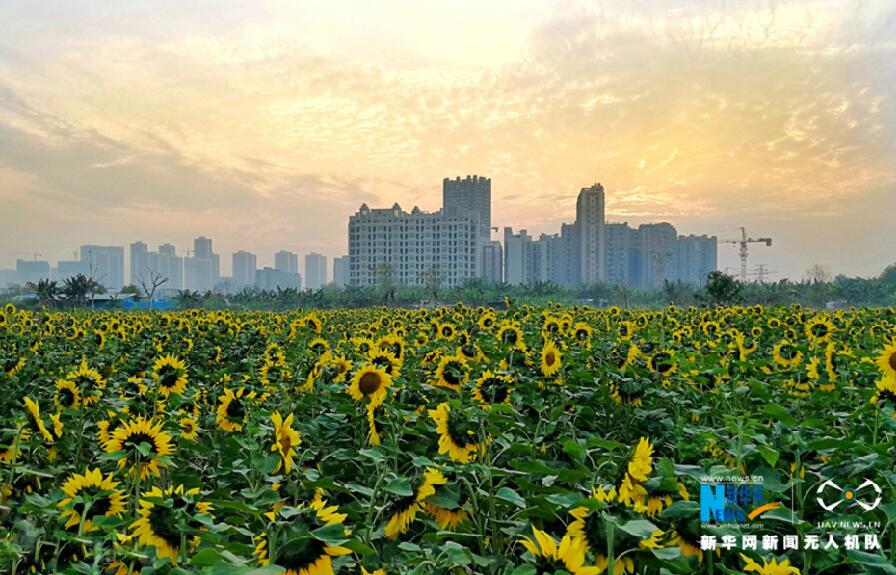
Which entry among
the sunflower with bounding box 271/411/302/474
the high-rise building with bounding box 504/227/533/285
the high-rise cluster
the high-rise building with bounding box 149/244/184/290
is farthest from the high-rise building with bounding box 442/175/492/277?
the sunflower with bounding box 271/411/302/474

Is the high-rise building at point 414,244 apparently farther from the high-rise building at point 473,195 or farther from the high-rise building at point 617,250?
the high-rise building at point 473,195

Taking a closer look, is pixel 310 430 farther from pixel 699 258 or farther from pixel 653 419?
pixel 699 258

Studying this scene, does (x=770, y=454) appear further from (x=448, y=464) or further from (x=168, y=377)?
(x=168, y=377)

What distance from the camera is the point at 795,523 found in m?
1.23

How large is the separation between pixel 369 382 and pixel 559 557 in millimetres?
1346

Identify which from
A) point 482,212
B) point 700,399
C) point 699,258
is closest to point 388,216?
point 482,212

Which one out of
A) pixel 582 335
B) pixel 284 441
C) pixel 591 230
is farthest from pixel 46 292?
pixel 591 230

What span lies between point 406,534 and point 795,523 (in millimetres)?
822

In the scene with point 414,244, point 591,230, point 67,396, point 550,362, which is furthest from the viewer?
point 591,230

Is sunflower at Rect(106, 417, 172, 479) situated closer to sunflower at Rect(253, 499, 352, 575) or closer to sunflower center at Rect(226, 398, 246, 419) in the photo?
sunflower center at Rect(226, 398, 246, 419)

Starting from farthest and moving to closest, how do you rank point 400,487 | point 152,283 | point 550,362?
point 152,283 < point 550,362 < point 400,487

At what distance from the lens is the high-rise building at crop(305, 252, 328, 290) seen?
133m

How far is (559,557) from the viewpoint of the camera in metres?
0.92

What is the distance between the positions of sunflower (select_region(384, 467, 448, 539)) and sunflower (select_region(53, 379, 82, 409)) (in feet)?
5.83
